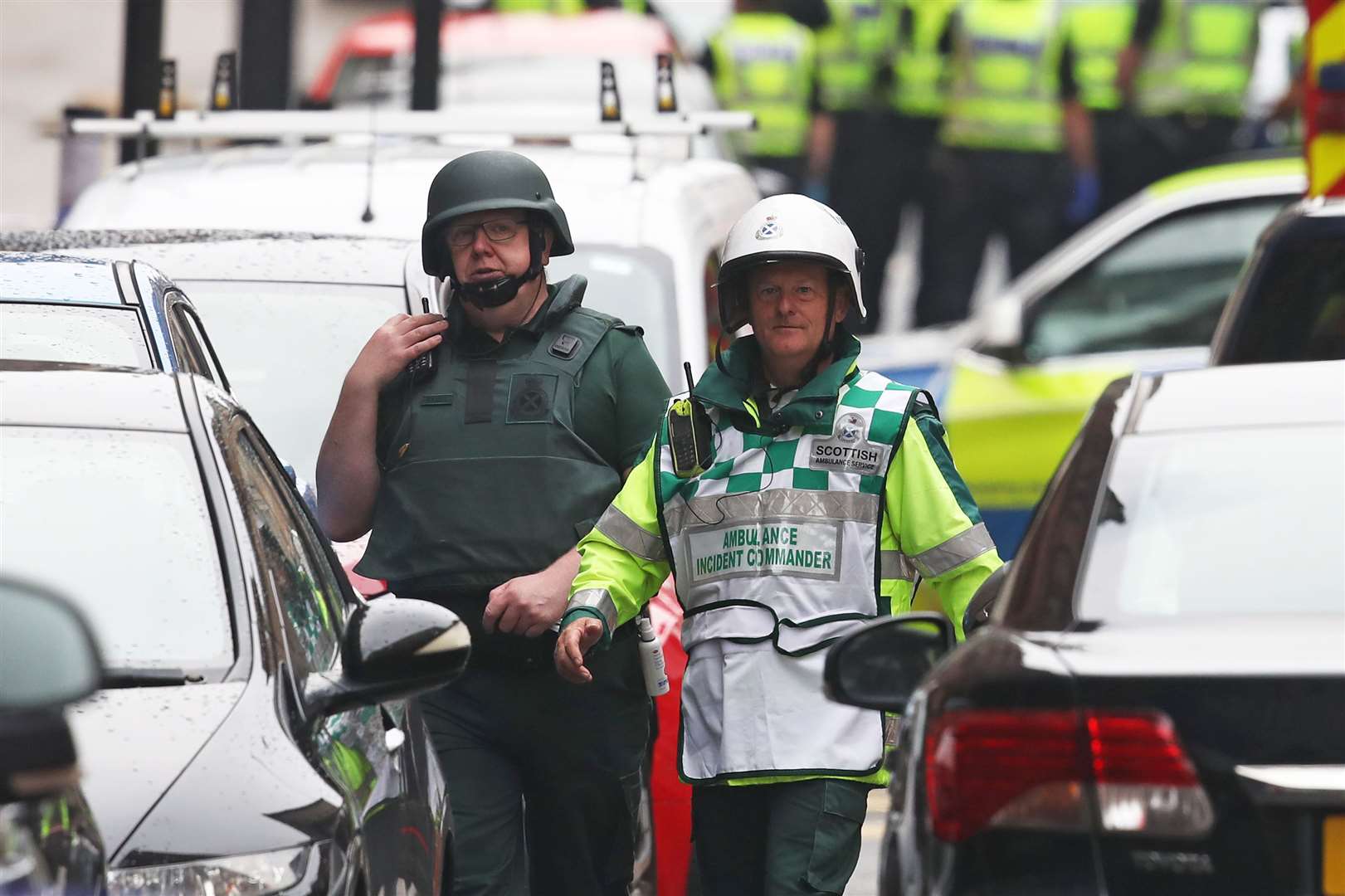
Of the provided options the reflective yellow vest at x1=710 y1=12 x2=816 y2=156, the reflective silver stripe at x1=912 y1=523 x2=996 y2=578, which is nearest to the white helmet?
the reflective silver stripe at x1=912 y1=523 x2=996 y2=578

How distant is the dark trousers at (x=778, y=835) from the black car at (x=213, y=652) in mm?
486

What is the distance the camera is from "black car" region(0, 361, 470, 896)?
13.3 ft

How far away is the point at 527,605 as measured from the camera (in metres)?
5.79

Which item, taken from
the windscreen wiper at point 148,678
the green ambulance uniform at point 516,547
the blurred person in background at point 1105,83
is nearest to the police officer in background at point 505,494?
the green ambulance uniform at point 516,547

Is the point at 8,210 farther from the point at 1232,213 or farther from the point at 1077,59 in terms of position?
the point at 1232,213

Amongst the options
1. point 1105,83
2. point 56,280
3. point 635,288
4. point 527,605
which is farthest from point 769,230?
point 1105,83

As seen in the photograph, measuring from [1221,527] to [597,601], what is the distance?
1.65 m

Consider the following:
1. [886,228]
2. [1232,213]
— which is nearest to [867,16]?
[886,228]

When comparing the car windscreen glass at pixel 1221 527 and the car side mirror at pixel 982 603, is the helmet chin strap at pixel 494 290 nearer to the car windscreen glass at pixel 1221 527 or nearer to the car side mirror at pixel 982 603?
the car side mirror at pixel 982 603

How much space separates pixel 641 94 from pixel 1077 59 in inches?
123

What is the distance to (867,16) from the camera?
16922mm

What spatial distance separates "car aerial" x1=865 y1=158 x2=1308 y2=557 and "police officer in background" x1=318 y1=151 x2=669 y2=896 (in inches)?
186

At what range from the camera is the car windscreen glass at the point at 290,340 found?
7215mm

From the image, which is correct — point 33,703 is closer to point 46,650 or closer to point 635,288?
point 46,650
